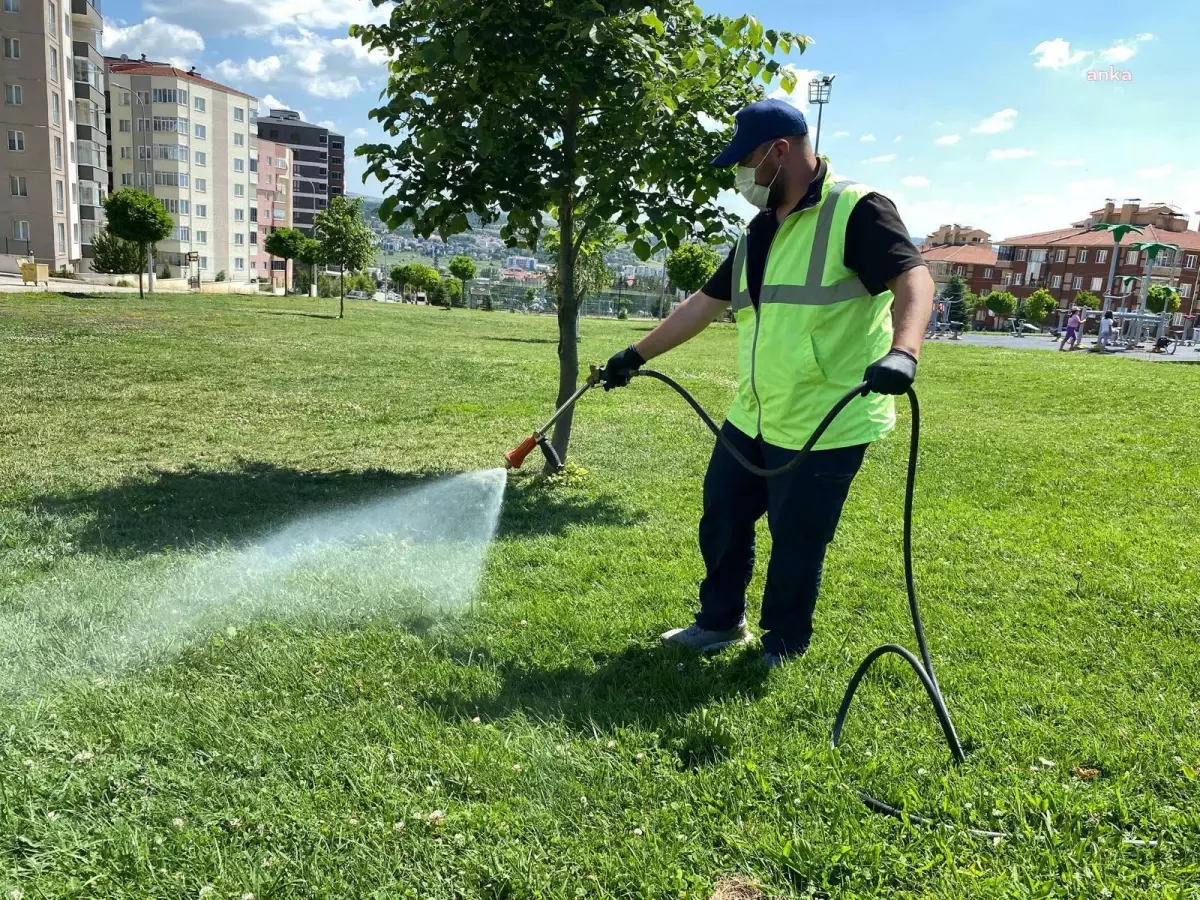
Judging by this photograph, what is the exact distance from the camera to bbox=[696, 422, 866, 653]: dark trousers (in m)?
3.05

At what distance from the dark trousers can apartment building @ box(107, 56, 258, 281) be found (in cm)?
7294

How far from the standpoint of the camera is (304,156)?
129500 millimetres

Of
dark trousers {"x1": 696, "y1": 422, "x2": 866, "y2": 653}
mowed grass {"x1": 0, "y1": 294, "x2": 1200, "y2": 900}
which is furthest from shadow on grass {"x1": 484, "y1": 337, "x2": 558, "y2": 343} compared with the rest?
dark trousers {"x1": 696, "y1": 422, "x2": 866, "y2": 653}

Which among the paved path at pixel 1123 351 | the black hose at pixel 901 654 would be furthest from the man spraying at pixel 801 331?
the paved path at pixel 1123 351

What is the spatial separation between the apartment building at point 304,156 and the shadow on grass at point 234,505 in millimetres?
126777

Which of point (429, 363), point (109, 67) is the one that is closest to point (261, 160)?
point (109, 67)

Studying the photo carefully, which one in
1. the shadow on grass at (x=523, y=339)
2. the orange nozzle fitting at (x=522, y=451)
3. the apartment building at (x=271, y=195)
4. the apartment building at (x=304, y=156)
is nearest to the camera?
the orange nozzle fitting at (x=522, y=451)

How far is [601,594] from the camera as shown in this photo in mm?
4113

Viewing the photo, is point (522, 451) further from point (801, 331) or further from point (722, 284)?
point (801, 331)

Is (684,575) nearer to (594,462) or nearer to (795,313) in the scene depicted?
(795,313)

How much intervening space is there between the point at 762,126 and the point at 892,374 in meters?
1.06

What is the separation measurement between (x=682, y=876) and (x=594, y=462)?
18.0ft

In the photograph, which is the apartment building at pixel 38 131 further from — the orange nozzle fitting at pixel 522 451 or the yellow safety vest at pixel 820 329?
the yellow safety vest at pixel 820 329

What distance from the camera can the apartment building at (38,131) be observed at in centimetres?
4550
